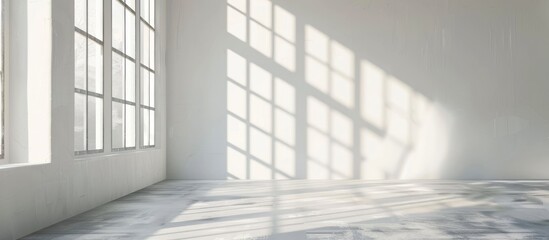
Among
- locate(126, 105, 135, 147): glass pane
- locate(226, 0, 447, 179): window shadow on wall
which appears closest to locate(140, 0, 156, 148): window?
locate(126, 105, 135, 147): glass pane

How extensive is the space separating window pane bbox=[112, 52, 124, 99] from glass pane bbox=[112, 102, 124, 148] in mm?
192

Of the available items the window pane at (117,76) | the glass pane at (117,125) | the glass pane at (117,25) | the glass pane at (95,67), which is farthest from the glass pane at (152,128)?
the glass pane at (95,67)

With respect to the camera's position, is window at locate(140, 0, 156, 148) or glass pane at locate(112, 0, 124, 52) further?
window at locate(140, 0, 156, 148)

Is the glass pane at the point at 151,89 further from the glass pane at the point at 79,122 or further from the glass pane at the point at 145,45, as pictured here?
the glass pane at the point at 79,122

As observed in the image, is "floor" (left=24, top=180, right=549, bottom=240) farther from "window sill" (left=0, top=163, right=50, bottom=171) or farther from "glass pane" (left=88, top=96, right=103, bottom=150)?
"glass pane" (left=88, top=96, right=103, bottom=150)

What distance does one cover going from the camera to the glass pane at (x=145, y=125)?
1235cm

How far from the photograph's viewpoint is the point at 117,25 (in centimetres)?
1036

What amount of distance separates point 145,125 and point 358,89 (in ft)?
18.0

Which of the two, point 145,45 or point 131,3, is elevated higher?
point 131,3

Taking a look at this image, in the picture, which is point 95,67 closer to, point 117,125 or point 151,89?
point 117,125

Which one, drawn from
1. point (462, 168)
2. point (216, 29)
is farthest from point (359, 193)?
point (216, 29)


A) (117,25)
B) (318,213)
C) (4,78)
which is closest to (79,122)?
(4,78)

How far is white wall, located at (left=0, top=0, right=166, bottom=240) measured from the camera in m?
6.23

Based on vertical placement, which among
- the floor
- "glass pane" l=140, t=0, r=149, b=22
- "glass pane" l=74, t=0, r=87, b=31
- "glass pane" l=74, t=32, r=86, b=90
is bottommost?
the floor
